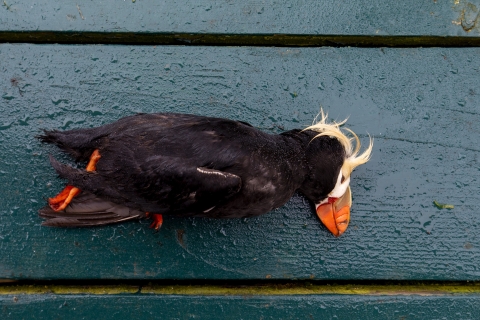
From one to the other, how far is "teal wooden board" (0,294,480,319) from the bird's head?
1.37 feet

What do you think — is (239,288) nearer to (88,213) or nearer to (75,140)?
(88,213)

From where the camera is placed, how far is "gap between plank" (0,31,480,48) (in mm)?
2031

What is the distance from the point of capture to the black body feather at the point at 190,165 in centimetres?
153

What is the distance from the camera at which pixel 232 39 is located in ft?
6.86

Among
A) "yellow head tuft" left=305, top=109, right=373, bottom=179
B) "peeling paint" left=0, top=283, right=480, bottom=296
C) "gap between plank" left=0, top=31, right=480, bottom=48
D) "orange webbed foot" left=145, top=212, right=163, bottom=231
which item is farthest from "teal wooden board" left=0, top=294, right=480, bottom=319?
"gap between plank" left=0, top=31, right=480, bottom=48

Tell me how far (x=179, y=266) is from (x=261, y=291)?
453 mm

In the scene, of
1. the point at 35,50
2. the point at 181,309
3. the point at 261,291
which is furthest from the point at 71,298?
the point at 35,50

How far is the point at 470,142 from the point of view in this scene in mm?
2098

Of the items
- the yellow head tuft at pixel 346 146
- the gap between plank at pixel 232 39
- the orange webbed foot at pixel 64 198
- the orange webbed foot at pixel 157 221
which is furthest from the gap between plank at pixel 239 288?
the gap between plank at pixel 232 39

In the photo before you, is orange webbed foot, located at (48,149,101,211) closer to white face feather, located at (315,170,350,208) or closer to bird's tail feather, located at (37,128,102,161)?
bird's tail feather, located at (37,128,102,161)

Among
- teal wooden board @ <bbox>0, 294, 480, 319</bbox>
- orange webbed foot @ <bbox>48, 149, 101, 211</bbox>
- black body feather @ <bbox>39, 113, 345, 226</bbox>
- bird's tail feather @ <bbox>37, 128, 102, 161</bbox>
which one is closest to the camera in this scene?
black body feather @ <bbox>39, 113, 345, 226</bbox>

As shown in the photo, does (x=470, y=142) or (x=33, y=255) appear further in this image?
(x=470, y=142)

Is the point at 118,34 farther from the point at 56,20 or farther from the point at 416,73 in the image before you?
the point at 416,73

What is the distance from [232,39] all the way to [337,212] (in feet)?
3.54
